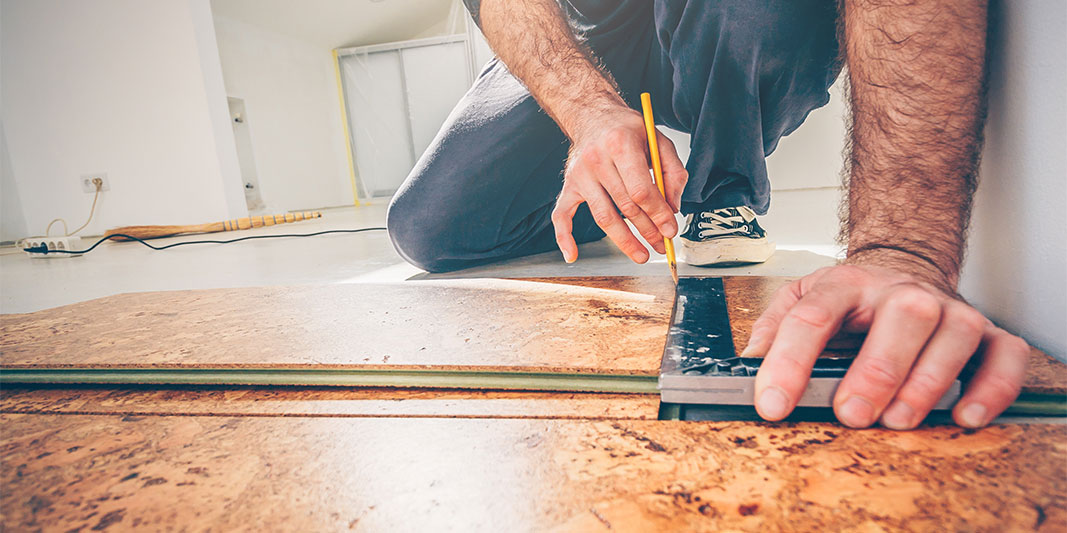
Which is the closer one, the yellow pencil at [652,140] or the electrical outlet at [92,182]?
the yellow pencil at [652,140]

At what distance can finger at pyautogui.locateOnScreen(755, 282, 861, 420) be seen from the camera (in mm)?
439

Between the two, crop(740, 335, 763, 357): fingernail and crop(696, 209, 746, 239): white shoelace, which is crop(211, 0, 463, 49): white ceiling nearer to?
crop(696, 209, 746, 239): white shoelace

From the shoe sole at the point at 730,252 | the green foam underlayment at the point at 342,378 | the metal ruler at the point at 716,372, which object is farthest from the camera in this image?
the shoe sole at the point at 730,252

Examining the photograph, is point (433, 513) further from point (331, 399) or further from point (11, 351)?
point (11, 351)

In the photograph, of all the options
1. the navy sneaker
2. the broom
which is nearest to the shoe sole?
the navy sneaker

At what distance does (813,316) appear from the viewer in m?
0.45

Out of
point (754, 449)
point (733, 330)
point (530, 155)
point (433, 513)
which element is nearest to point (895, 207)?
point (733, 330)

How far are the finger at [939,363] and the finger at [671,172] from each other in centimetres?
38

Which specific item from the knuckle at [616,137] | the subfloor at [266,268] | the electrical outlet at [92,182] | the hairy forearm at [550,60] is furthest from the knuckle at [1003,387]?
the electrical outlet at [92,182]

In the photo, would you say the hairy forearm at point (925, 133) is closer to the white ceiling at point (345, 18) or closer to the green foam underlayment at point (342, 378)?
the green foam underlayment at point (342, 378)

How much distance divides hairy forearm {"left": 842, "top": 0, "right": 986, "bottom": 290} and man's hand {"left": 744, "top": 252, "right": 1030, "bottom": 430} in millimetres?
163

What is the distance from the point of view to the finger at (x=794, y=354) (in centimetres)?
44

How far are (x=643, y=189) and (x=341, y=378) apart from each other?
1.48 ft

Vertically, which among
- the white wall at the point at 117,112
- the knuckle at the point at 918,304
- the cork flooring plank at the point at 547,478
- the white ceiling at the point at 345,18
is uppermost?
the white ceiling at the point at 345,18
